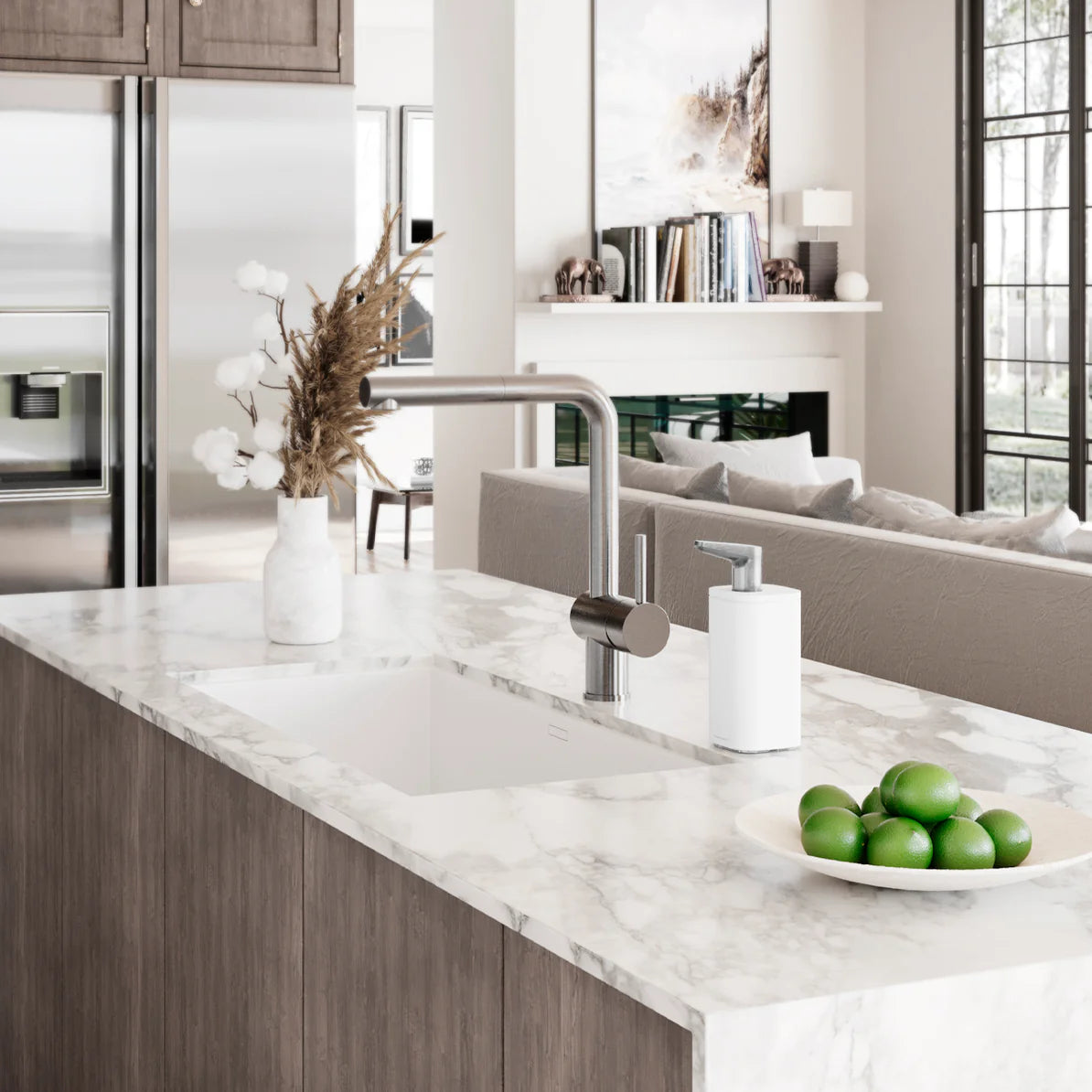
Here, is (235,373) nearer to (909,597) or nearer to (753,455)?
(909,597)

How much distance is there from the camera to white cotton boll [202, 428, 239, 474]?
227 cm

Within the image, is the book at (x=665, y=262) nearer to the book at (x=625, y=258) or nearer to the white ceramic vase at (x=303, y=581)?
the book at (x=625, y=258)

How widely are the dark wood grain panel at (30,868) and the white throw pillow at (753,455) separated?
3.12m

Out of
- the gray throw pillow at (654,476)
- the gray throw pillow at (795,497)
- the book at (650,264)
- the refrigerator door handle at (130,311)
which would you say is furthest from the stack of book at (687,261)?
the gray throw pillow at (795,497)

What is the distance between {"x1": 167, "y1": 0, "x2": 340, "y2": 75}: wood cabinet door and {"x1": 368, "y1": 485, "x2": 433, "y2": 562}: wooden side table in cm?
373

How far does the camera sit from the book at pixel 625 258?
655 cm

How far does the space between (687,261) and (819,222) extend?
0.68 meters

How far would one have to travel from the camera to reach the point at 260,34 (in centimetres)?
462

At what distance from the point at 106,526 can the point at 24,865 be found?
233 centimetres

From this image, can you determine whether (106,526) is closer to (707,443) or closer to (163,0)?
(163,0)

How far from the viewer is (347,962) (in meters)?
1.43

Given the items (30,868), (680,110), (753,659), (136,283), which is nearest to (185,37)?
(136,283)

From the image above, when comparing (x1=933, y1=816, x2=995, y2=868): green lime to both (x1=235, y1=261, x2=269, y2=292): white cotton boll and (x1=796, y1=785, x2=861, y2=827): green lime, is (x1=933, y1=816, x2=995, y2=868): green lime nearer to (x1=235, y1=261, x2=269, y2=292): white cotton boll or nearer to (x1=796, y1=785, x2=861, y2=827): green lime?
(x1=796, y1=785, x2=861, y2=827): green lime

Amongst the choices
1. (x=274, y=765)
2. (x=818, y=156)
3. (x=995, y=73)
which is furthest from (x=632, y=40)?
(x=274, y=765)
